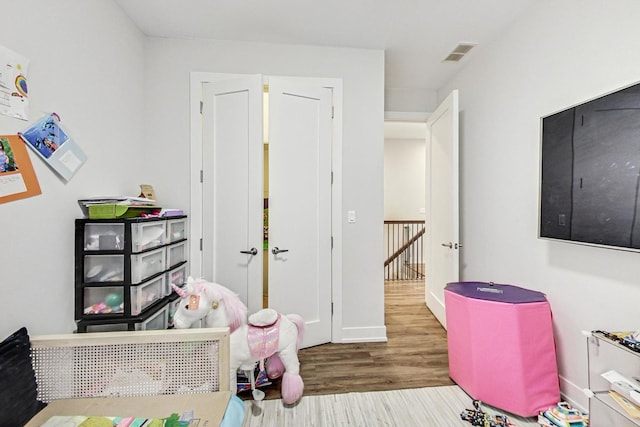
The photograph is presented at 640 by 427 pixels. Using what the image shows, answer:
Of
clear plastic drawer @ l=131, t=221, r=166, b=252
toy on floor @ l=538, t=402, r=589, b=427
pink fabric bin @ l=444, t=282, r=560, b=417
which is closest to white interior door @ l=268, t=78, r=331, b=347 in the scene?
clear plastic drawer @ l=131, t=221, r=166, b=252

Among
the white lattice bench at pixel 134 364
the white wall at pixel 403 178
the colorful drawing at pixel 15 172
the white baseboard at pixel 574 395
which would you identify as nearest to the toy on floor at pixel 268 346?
the white lattice bench at pixel 134 364

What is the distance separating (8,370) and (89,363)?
0.26 metres

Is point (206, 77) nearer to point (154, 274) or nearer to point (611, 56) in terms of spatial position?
point (154, 274)

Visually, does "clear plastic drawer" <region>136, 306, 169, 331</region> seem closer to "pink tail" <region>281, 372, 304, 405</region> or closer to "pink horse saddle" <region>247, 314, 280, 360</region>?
"pink horse saddle" <region>247, 314, 280, 360</region>

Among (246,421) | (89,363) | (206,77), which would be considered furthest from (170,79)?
(246,421)

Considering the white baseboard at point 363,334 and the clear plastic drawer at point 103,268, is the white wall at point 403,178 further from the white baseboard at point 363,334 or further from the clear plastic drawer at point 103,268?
the clear plastic drawer at point 103,268

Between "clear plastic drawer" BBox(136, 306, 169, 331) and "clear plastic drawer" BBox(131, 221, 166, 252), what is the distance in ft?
1.49

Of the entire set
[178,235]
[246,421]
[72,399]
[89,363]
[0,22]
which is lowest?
[246,421]

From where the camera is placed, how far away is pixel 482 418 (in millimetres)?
1647

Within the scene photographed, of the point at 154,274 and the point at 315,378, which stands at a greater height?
the point at 154,274

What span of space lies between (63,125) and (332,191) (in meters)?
1.87

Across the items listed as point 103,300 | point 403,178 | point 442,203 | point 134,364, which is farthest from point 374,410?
point 403,178

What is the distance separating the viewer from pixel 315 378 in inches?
82.5

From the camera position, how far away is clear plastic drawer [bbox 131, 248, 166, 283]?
5.59 feet
